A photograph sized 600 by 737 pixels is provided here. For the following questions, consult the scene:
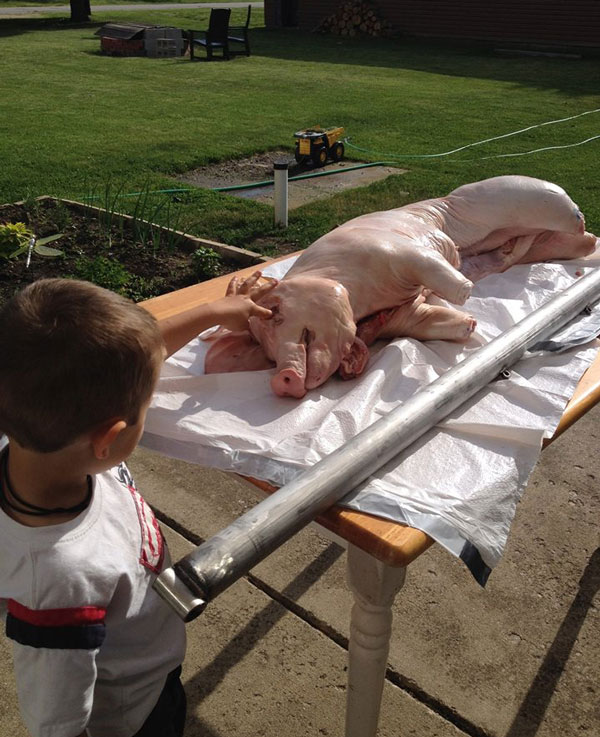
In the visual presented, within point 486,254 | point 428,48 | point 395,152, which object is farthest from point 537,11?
point 486,254

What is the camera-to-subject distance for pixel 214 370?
2115 millimetres

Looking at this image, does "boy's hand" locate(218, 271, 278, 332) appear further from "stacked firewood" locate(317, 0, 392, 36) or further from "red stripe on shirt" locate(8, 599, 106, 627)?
"stacked firewood" locate(317, 0, 392, 36)

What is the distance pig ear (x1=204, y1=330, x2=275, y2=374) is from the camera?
2.12m

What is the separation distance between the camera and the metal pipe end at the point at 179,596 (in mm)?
1011

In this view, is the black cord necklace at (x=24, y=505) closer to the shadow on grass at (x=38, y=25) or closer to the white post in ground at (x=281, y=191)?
the white post in ground at (x=281, y=191)

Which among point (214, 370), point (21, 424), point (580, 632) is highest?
point (21, 424)

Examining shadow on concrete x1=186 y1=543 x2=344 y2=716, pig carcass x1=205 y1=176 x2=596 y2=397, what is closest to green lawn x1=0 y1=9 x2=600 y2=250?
pig carcass x1=205 y1=176 x2=596 y2=397

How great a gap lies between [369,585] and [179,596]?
1.91ft

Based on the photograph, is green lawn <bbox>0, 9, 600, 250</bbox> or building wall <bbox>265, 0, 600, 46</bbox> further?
building wall <bbox>265, 0, 600, 46</bbox>

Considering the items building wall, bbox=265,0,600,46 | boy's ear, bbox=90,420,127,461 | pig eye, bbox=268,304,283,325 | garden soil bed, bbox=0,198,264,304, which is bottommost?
garden soil bed, bbox=0,198,264,304

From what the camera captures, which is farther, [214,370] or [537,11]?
[537,11]

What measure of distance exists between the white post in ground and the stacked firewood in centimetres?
1727

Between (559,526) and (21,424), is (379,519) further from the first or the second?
(559,526)

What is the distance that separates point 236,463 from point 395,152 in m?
7.12
